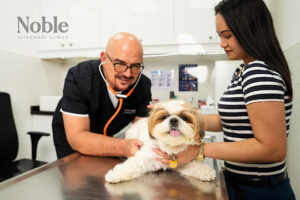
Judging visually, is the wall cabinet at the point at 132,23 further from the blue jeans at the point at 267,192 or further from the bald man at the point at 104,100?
the blue jeans at the point at 267,192

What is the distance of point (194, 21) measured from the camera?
93.3 inches

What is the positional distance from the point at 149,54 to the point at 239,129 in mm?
1870

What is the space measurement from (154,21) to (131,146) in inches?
75.3

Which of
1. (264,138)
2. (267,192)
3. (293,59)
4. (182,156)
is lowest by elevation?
(267,192)

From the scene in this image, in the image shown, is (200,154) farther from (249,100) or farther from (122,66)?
(122,66)

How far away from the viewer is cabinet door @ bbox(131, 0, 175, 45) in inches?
95.7

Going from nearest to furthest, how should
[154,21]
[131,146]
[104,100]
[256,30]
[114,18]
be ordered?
[256,30] < [131,146] < [104,100] < [154,21] < [114,18]

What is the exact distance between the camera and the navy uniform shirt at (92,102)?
1.16m

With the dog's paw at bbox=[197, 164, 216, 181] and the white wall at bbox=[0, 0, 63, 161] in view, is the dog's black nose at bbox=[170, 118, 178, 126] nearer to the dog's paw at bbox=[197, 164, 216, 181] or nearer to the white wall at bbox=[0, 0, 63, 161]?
the dog's paw at bbox=[197, 164, 216, 181]

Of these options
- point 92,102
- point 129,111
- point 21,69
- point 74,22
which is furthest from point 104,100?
point 74,22

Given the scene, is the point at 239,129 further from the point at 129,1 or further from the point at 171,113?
the point at 129,1

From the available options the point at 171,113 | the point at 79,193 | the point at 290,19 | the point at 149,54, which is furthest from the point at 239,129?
the point at 149,54

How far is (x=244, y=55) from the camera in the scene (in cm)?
86

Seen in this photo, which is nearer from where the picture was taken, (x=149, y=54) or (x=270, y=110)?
(x=270, y=110)
